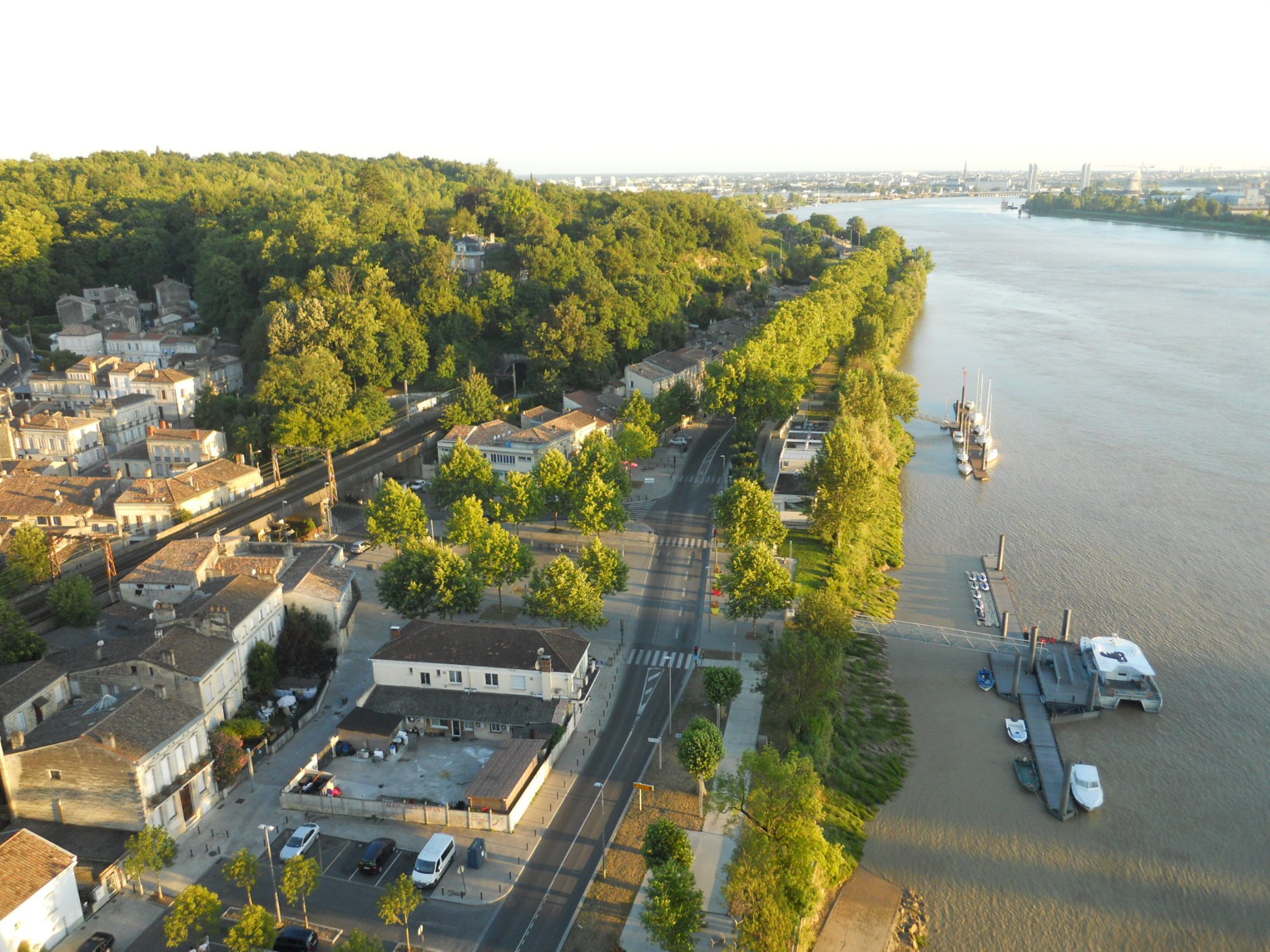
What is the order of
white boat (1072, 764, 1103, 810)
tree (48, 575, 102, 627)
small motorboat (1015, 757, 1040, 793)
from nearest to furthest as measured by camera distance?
white boat (1072, 764, 1103, 810), small motorboat (1015, 757, 1040, 793), tree (48, 575, 102, 627)

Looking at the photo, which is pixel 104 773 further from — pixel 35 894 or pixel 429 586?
pixel 429 586

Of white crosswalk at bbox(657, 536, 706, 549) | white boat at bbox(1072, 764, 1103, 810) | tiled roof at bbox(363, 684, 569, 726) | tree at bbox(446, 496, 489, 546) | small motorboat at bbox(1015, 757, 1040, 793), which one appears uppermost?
tree at bbox(446, 496, 489, 546)

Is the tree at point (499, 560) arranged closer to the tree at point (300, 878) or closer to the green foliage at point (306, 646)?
the green foliage at point (306, 646)

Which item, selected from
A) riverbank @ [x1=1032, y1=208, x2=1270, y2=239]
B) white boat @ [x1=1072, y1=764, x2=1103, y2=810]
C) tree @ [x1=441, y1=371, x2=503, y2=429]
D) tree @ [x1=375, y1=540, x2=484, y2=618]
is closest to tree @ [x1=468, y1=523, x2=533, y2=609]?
tree @ [x1=375, y1=540, x2=484, y2=618]

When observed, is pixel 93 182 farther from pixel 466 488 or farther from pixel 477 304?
pixel 466 488

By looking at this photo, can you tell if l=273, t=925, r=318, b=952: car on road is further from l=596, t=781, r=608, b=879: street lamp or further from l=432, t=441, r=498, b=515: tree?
l=432, t=441, r=498, b=515: tree

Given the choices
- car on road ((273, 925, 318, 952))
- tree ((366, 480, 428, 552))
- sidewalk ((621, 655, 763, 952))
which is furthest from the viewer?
tree ((366, 480, 428, 552))

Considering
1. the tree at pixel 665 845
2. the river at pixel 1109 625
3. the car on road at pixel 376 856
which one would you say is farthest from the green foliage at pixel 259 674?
the river at pixel 1109 625

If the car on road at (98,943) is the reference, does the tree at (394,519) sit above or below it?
above

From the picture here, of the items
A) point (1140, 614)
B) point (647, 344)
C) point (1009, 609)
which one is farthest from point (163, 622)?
point (647, 344)
